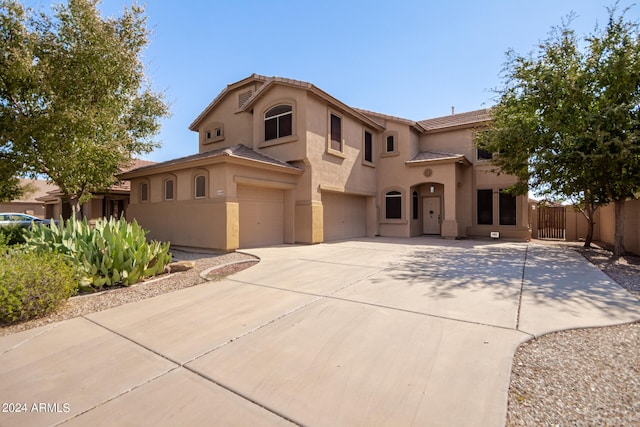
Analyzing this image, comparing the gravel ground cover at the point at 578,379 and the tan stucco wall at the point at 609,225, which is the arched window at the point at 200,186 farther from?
the tan stucco wall at the point at 609,225

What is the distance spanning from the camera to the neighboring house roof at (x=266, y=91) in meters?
13.4

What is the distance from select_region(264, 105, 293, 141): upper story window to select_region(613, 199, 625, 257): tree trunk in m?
12.6

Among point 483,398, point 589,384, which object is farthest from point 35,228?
point 589,384

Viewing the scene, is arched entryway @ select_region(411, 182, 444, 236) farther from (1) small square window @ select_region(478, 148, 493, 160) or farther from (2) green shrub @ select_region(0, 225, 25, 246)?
(2) green shrub @ select_region(0, 225, 25, 246)

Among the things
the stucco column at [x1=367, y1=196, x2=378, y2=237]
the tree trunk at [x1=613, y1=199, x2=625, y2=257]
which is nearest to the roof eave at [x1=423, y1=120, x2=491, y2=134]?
the stucco column at [x1=367, y1=196, x2=378, y2=237]

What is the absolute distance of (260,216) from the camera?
13.2 m

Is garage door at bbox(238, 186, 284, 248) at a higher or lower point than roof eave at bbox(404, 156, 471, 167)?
lower

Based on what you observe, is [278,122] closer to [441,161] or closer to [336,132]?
[336,132]

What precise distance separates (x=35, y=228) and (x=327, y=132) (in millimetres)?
10903

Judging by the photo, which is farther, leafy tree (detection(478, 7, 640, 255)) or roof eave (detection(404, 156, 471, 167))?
roof eave (detection(404, 156, 471, 167))

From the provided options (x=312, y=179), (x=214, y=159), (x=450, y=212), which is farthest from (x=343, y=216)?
(x=214, y=159)

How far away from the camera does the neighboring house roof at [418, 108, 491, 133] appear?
1764cm

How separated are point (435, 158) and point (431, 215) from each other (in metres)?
3.75

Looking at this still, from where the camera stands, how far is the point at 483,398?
8.76 feet
